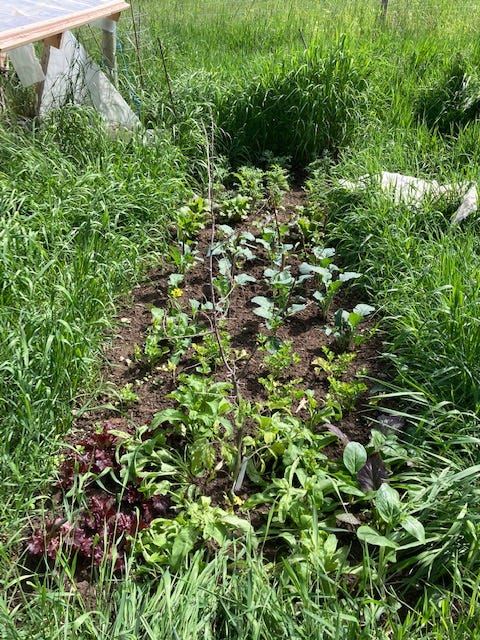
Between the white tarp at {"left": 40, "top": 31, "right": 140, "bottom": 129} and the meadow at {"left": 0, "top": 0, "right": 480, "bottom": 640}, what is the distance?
8.7 inches

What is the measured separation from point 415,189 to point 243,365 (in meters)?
1.82

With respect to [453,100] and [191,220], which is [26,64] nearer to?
[191,220]

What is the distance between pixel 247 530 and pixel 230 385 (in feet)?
2.23

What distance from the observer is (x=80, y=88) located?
4.51 meters

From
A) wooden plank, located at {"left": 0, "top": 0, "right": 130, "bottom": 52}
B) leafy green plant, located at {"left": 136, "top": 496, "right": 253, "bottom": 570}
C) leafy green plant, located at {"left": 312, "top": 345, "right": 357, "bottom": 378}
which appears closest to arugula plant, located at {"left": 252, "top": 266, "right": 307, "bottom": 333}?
leafy green plant, located at {"left": 312, "top": 345, "right": 357, "bottom": 378}

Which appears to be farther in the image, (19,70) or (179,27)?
(179,27)

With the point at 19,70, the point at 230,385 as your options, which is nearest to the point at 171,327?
the point at 230,385

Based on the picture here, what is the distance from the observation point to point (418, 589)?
6.81ft

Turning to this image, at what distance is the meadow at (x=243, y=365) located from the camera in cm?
198

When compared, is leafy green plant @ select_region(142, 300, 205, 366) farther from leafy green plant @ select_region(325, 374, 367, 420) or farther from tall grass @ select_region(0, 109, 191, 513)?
leafy green plant @ select_region(325, 374, 367, 420)

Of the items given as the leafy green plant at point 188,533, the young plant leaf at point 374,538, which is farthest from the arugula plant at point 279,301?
the young plant leaf at point 374,538

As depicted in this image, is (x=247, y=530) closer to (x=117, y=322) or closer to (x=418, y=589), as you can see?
(x=418, y=589)

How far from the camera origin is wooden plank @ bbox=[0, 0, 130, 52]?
3.19 m

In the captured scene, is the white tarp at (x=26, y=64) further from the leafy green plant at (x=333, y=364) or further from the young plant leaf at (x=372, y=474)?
the young plant leaf at (x=372, y=474)
